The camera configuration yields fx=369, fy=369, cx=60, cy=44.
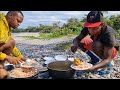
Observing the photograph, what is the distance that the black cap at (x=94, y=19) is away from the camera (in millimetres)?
3956

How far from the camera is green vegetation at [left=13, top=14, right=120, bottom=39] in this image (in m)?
4.04

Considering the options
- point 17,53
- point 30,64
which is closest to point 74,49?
point 30,64

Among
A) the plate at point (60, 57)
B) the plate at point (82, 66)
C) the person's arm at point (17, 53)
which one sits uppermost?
the person's arm at point (17, 53)

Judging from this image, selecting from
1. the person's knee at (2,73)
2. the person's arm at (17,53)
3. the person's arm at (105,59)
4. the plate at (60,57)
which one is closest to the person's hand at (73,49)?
the plate at (60,57)

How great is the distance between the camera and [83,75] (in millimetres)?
4074

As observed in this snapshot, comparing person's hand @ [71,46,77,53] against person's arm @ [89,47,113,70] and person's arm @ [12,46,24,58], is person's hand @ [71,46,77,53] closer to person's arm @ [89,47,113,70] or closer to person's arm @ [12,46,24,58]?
person's arm @ [89,47,113,70]

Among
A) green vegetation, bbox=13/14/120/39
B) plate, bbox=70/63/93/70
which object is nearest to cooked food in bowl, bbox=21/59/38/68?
green vegetation, bbox=13/14/120/39

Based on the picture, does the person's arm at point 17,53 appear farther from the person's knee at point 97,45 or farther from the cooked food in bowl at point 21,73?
the person's knee at point 97,45

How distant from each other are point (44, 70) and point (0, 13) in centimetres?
80

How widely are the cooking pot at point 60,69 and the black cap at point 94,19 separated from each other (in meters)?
0.49
